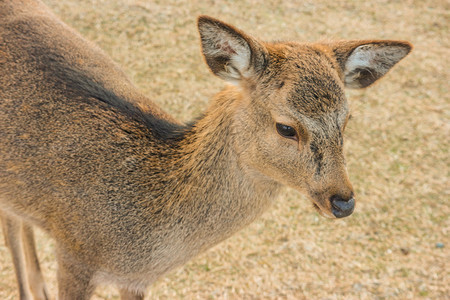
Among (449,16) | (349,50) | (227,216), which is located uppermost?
(349,50)

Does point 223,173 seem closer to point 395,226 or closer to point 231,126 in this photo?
point 231,126

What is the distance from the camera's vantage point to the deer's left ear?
3.24m

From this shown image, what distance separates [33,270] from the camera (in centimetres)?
462

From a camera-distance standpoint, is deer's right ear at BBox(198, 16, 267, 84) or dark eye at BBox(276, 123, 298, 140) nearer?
deer's right ear at BBox(198, 16, 267, 84)

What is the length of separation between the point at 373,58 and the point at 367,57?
0.05 m

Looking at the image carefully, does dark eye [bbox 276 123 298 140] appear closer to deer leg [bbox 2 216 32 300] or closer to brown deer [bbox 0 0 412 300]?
brown deer [bbox 0 0 412 300]

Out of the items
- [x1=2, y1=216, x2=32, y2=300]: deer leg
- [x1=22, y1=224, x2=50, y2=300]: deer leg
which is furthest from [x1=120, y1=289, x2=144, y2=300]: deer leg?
[x1=2, y1=216, x2=32, y2=300]: deer leg

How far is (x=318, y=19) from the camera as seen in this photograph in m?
9.07

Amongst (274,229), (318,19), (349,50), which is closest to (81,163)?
(349,50)

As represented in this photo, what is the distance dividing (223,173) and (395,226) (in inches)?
124

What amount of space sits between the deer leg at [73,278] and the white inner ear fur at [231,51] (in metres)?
1.72

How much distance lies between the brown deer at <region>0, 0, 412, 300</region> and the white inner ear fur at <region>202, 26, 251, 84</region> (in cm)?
1

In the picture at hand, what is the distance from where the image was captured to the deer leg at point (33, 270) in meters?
4.52

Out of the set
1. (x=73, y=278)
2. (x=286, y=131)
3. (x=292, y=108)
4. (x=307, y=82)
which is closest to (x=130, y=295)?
(x=73, y=278)
